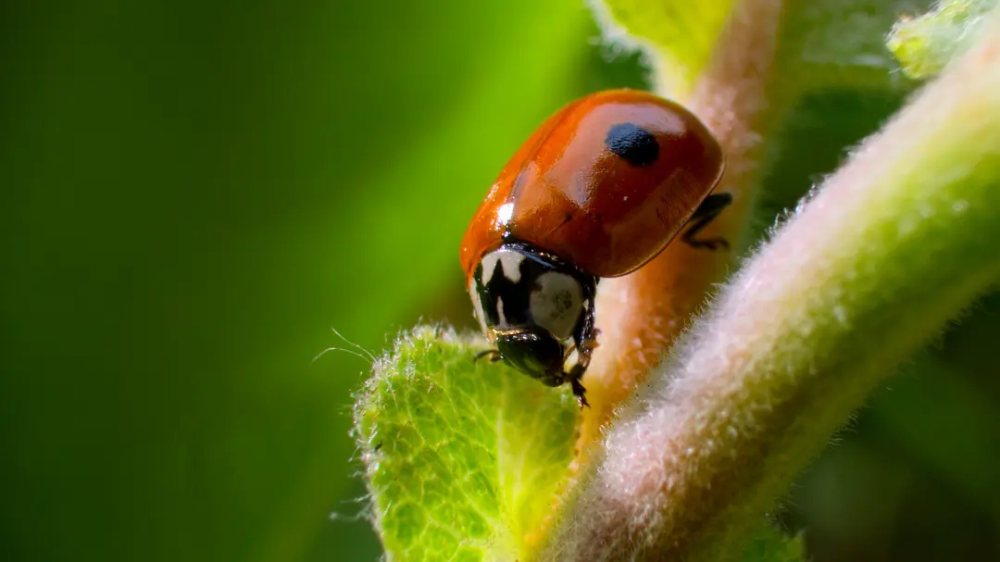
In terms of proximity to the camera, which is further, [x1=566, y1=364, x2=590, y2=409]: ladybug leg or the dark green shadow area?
the dark green shadow area

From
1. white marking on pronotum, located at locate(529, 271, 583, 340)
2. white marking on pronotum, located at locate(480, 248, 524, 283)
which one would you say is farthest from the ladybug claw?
white marking on pronotum, located at locate(480, 248, 524, 283)

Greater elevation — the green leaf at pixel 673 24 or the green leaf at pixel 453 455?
the green leaf at pixel 673 24

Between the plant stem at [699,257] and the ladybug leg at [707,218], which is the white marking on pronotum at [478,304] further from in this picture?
the ladybug leg at [707,218]

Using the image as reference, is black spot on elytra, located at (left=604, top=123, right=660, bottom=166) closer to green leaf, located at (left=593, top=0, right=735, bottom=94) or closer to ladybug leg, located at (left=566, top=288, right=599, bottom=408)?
green leaf, located at (left=593, top=0, right=735, bottom=94)

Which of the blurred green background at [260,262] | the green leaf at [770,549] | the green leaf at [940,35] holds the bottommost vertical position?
the green leaf at [770,549]

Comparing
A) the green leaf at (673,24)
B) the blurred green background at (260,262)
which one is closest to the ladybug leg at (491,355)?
the blurred green background at (260,262)

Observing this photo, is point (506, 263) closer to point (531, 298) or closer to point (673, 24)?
point (531, 298)
